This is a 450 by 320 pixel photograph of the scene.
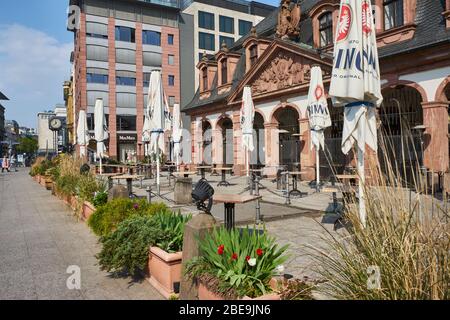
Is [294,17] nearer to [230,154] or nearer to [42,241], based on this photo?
[230,154]

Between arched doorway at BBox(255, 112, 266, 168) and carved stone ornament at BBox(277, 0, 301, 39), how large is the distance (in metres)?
5.16

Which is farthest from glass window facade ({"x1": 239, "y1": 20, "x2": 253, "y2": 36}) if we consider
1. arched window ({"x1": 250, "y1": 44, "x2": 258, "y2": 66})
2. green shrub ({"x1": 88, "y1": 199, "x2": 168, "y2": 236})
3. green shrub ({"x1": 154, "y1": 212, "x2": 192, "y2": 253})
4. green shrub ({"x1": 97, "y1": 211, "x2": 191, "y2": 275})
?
green shrub ({"x1": 97, "y1": 211, "x2": 191, "y2": 275})

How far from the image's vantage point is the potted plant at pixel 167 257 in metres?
4.25

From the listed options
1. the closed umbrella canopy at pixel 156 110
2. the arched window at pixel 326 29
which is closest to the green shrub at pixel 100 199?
the closed umbrella canopy at pixel 156 110

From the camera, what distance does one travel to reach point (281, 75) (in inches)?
750

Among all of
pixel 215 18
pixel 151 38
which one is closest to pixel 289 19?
pixel 151 38

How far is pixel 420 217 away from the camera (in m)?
2.61

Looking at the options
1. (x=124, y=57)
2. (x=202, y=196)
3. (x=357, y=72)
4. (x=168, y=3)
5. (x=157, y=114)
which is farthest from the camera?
(x=168, y=3)

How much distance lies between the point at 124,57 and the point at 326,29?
34337 millimetres

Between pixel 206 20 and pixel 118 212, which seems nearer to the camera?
pixel 118 212

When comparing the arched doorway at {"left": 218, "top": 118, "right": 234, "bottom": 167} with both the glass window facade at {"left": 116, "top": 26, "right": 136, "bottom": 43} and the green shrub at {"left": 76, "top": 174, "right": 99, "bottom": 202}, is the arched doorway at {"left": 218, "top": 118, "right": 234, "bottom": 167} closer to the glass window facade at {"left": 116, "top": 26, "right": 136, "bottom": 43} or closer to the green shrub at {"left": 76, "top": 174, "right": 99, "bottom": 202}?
the green shrub at {"left": 76, "top": 174, "right": 99, "bottom": 202}

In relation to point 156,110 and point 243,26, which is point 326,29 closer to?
point 156,110
